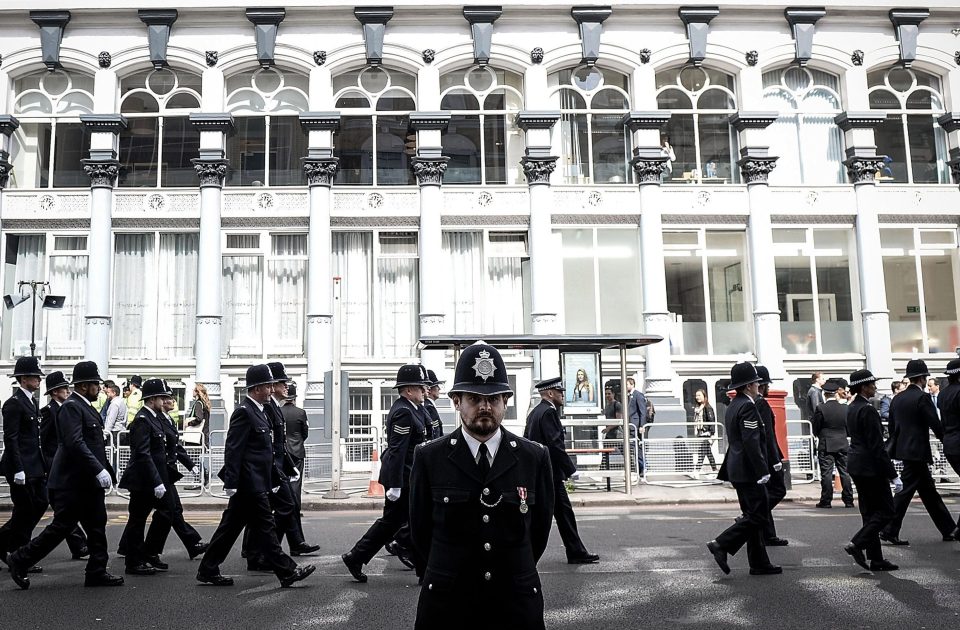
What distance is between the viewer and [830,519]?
1427cm

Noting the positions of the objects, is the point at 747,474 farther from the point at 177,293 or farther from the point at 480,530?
the point at 177,293

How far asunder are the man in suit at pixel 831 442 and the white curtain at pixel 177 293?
1720 cm

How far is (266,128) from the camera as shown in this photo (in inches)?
1056

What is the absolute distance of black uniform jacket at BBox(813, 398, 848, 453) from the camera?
1611cm

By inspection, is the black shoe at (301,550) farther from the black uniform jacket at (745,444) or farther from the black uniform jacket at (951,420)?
the black uniform jacket at (951,420)

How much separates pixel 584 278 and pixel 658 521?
42.8 ft

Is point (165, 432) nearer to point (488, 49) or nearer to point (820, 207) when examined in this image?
point (488, 49)

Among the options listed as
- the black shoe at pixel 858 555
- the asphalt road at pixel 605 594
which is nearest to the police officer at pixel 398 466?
the asphalt road at pixel 605 594

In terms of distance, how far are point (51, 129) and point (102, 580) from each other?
21091 mm

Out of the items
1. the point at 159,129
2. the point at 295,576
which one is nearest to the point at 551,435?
the point at 295,576

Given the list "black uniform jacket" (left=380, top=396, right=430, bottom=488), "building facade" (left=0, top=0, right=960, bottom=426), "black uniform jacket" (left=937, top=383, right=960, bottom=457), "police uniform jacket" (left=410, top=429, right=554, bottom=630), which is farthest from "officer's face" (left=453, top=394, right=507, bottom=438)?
"building facade" (left=0, top=0, right=960, bottom=426)

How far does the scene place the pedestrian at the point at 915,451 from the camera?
11.2 m

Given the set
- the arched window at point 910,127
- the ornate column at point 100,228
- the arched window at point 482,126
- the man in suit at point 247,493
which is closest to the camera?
the man in suit at point 247,493

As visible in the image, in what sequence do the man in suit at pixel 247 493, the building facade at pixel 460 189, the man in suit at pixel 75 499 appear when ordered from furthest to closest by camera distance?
the building facade at pixel 460 189 < the man in suit at pixel 75 499 < the man in suit at pixel 247 493
